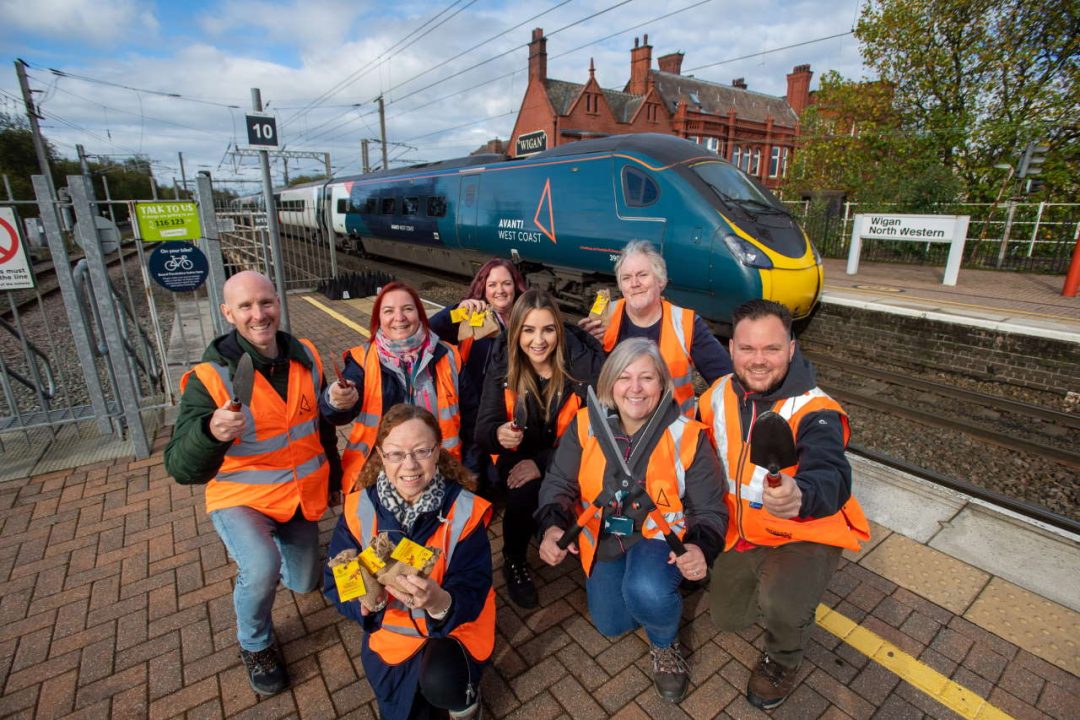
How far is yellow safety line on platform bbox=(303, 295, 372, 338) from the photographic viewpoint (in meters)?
8.43

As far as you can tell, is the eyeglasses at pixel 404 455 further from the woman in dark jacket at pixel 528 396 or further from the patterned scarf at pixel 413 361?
the woman in dark jacket at pixel 528 396

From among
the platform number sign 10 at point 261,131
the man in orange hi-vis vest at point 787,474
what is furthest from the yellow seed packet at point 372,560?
the platform number sign 10 at point 261,131

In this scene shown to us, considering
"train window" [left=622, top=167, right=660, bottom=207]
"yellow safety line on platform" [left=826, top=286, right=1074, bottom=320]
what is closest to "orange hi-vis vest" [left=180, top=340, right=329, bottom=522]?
"train window" [left=622, top=167, right=660, bottom=207]

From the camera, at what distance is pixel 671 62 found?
128 ft

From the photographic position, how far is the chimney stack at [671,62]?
3872 cm

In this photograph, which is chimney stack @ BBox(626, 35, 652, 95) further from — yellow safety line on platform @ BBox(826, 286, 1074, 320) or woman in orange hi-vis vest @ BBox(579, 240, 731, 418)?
woman in orange hi-vis vest @ BBox(579, 240, 731, 418)

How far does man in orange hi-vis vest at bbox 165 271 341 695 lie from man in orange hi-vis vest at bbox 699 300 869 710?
2.06 metres

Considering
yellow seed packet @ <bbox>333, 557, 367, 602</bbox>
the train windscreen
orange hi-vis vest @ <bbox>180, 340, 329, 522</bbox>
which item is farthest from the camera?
the train windscreen

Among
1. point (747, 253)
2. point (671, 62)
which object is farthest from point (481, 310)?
point (671, 62)

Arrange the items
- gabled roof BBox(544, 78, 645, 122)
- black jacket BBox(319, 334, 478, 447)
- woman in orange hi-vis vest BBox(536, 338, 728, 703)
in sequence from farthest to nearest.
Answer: gabled roof BBox(544, 78, 645, 122), black jacket BBox(319, 334, 478, 447), woman in orange hi-vis vest BBox(536, 338, 728, 703)

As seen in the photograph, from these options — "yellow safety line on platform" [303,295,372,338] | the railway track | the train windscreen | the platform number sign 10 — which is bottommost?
the railway track

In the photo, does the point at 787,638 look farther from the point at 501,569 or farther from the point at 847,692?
the point at 501,569

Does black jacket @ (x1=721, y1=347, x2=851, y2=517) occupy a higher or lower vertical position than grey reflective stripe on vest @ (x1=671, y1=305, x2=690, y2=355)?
lower

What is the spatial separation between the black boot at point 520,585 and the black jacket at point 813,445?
144 centimetres
